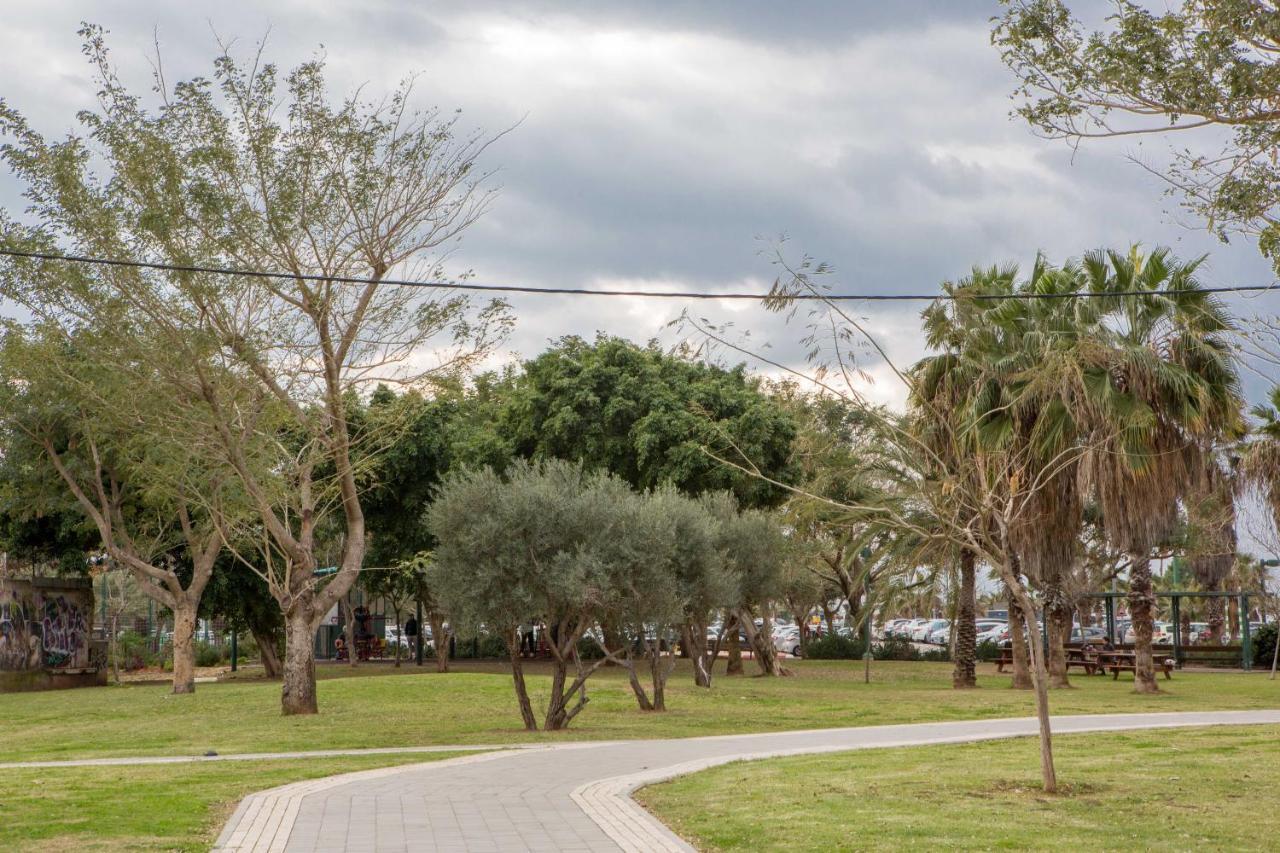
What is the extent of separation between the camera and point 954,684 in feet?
109

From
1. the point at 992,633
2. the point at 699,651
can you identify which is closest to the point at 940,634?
the point at 992,633

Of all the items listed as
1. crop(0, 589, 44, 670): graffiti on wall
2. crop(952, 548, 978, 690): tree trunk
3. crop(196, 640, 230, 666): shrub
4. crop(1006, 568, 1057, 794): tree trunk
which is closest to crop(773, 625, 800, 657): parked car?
crop(952, 548, 978, 690): tree trunk

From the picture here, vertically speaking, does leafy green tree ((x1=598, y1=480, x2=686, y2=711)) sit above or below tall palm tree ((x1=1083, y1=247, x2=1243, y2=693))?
below

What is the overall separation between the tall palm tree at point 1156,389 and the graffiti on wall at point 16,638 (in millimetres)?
28957

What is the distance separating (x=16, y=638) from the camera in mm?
38688

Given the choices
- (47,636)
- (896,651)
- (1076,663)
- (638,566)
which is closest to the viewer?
(638,566)

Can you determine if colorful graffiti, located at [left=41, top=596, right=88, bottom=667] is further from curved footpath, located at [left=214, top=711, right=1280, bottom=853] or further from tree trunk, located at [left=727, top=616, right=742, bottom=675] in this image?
curved footpath, located at [left=214, top=711, right=1280, bottom=853]

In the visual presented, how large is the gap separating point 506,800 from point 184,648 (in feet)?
78.7

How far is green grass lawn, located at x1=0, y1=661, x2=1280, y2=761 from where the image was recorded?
20.3m

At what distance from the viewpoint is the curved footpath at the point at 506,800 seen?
9984mm

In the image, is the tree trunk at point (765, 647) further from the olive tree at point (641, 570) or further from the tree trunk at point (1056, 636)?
the olive tree at point (641, 570)

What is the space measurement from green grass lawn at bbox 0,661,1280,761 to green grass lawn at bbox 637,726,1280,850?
6139mm

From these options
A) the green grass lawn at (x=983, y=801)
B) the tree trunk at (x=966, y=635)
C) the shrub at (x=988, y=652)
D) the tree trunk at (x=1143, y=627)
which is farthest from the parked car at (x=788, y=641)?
the green grass lawn at (x=983, y=801)

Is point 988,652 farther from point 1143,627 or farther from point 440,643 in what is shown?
point 440,643
